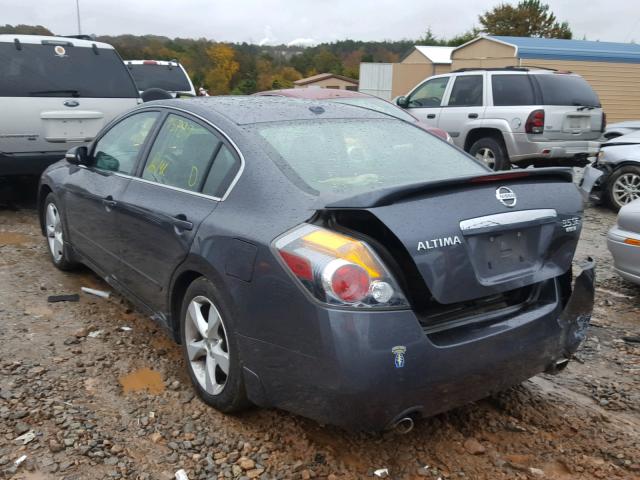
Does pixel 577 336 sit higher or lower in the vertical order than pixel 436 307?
lower

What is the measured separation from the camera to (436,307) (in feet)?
8.76

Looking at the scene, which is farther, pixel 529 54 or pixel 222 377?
pixel 529 54

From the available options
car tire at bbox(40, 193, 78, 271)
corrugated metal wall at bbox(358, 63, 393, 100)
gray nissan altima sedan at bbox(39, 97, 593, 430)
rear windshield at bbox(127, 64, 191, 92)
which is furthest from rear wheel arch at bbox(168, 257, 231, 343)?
corrugated metal wall at bbox(358, 63, 393, 100)

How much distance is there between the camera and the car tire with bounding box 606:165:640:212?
8.34 metres

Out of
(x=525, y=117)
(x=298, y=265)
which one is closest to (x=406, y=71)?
(x=525, y=117)

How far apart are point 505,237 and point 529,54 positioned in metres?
20.0

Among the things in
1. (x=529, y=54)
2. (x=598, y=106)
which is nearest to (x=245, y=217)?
(x=598, y=106)

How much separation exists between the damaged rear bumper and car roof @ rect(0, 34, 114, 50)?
622 cm

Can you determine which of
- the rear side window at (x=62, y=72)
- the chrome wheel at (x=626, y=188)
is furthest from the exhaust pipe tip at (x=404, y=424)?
the chrome wheel at (x=626, y=188)

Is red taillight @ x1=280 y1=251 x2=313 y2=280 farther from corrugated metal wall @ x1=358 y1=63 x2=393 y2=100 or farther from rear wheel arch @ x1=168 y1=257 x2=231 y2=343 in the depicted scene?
corrugated metal wall @ x1=358 y1=63 x2=393 y2=100

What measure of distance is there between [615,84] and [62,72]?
1984 cm

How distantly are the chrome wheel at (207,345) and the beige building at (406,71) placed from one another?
28.7 meters

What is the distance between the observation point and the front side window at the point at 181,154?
339cm

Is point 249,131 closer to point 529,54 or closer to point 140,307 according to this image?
point 140,307
